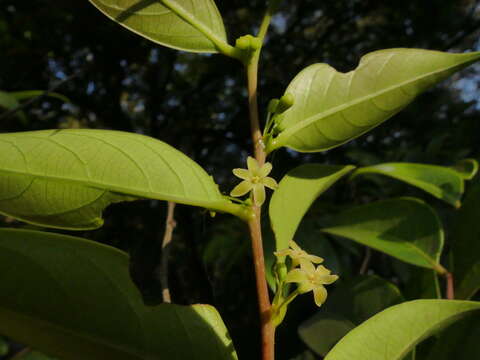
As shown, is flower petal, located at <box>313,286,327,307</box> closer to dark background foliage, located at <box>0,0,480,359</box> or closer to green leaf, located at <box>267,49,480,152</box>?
green leaf, located at <box>267,49,480,152</box>

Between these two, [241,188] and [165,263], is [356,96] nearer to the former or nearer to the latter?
[241,188]

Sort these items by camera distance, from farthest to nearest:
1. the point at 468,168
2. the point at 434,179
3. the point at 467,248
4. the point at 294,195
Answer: the point at 468,168, the point at 434,179, the point at 467,248, the point at 294,195

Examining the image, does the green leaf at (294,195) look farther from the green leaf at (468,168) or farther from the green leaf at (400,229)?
the green leaf at (468,168)

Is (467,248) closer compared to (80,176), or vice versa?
(80,176)

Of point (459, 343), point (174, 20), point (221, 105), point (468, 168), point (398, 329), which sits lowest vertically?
point (459, 343)

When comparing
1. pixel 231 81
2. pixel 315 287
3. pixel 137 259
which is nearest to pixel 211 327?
pixel 315 287

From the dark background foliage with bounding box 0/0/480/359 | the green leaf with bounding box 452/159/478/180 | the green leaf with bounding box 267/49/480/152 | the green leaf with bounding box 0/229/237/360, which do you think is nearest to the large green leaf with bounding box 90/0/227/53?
the green leaf with bounding box 267/49/480/152

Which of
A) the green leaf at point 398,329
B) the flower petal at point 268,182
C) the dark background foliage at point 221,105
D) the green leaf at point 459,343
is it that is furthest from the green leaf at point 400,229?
the flower petal at point 268,182

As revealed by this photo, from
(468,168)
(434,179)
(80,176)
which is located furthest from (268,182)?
(468,168)
